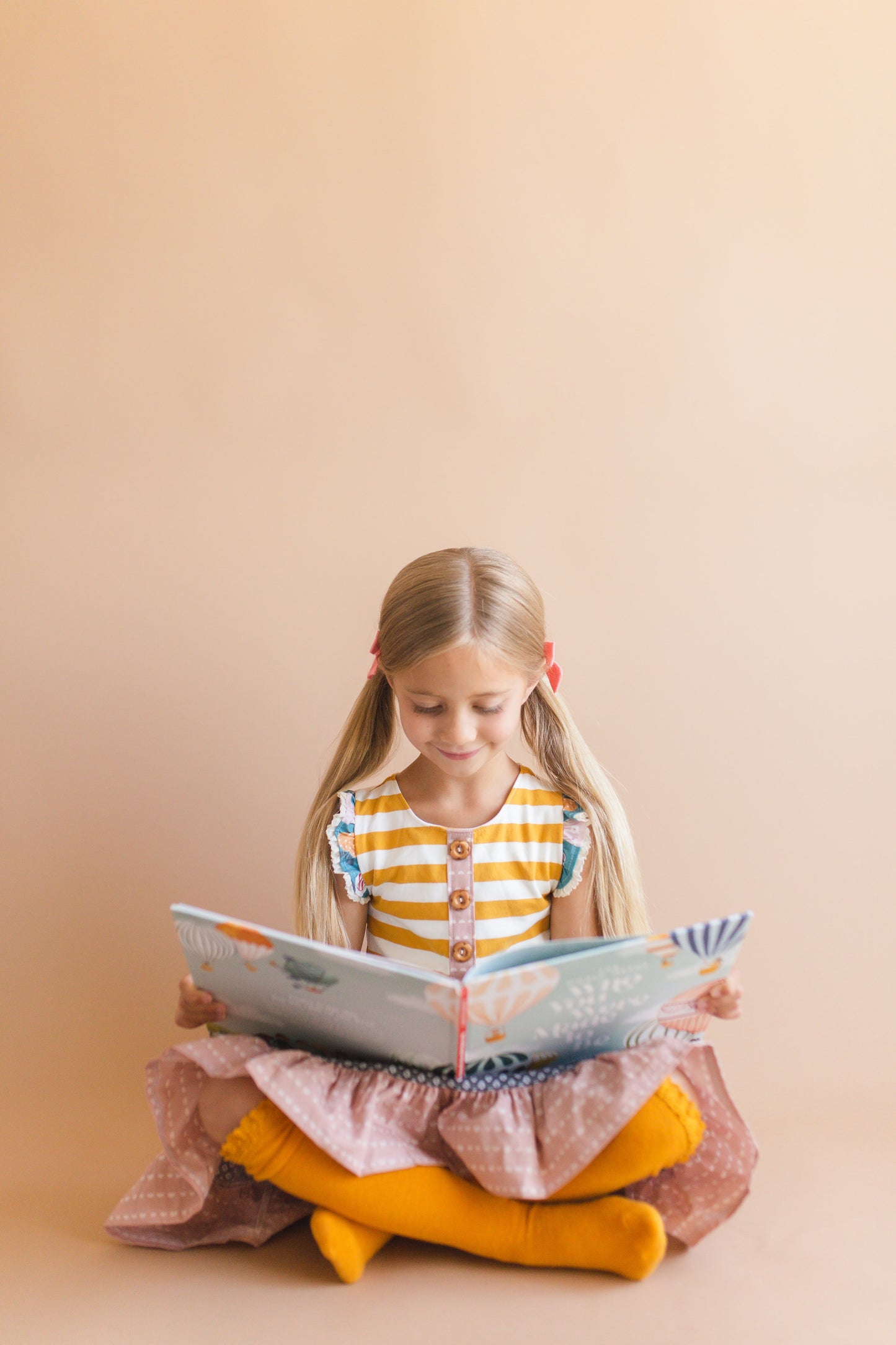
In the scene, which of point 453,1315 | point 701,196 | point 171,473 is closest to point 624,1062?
point 453,1315

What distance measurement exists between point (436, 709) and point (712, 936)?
0.43 meters

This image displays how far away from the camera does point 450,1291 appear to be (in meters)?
1.17

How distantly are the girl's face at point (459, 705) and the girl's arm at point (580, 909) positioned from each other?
21 cm

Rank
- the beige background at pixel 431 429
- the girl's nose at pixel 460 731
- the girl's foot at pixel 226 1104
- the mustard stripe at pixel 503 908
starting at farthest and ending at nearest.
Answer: the beige background at pixel 431 429, the mustard stripe at pixel 503 908, the girl's nose at pixel 460 731, the girl's foot at pixel 226 1104

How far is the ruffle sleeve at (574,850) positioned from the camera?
4.86 ft

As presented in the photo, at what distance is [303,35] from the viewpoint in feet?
5.75

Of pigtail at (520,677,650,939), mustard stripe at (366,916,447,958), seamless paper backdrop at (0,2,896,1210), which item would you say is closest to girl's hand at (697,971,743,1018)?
pigtail at (520,677,650,939)

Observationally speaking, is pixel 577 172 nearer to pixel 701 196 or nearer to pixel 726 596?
pixel 701 196


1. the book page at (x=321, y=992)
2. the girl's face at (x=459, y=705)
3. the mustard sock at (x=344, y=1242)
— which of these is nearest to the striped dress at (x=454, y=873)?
the girl's face at (x=459, y=705)

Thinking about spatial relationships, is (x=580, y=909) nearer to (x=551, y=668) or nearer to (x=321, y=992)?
(x=551, y=668)

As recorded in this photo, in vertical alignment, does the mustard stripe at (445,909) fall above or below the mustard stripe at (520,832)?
below

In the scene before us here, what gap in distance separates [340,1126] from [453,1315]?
0.21 m

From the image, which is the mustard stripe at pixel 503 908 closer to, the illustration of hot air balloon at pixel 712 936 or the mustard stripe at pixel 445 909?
the mustard stripe at pixel 445 909

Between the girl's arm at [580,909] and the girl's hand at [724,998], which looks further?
the girl's arm at [580,909]
